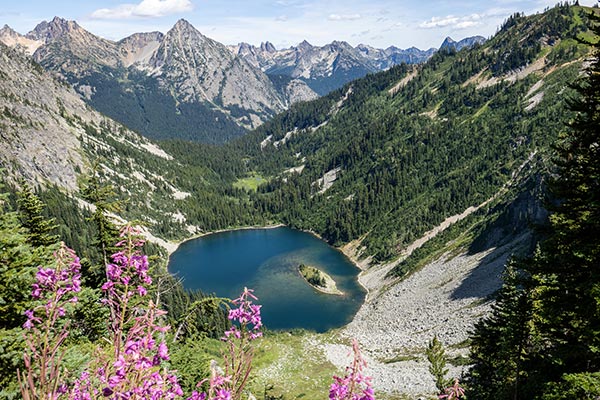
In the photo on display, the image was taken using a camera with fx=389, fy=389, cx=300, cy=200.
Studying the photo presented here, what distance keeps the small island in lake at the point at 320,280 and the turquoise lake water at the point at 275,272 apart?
1565 mm

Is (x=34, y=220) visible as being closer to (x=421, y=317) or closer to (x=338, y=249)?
(x=421, y=317)

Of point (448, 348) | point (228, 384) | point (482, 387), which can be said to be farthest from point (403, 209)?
point (228, 384)

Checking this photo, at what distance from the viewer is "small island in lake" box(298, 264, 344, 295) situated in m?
110

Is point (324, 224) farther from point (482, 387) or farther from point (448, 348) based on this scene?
point (482, 387)

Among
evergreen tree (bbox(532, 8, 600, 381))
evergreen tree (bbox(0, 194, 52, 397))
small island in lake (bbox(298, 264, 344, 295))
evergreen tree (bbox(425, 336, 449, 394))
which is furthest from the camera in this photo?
small island in lake (bbox(298, 264, 344, 295))

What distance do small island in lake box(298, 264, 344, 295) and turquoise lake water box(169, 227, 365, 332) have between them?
157cm

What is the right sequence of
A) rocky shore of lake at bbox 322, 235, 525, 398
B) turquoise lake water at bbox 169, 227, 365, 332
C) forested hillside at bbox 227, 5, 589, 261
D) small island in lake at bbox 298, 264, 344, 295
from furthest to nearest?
forested hillside at bbox 227, 5, 589, 261
small island in lake at bbox 298, 264, 344, 295
turquoise lake water at bbox 169, 227, 365, 332
rocky shore of lake at bbox 322, 235, 525, 398

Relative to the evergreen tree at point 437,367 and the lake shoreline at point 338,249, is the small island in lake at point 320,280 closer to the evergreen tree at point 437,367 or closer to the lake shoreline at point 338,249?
the lake shoreline at point 338,249

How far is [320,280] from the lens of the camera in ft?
367

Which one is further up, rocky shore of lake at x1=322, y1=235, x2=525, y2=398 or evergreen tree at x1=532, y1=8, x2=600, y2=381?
evergreen tree at x1=532, y1=8, x2=600, y2=381

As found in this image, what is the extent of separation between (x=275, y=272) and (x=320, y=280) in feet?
66.9

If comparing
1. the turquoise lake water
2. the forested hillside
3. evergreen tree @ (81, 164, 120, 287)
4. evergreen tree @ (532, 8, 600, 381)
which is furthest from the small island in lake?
evergreen tree @ (532, 8, 600, 381)

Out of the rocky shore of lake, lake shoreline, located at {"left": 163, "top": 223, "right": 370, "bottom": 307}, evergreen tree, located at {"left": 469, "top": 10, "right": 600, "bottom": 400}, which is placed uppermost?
evergreen tree, located at {"left": 469, "top": 10, "right": 600, "bottom": 400}

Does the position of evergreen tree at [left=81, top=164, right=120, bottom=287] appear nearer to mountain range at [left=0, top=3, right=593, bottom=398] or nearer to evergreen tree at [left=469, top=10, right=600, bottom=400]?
evergreen tree at [left=469, top=10, right=600, bottom=400]
